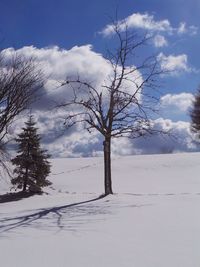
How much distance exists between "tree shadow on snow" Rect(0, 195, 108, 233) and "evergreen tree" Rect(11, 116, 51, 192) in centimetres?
1135

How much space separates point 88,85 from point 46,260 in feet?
41.0

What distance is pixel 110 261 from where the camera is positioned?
6934mm

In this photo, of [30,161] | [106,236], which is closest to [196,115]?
[30,161]

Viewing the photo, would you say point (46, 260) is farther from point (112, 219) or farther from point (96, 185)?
point (96, 185)

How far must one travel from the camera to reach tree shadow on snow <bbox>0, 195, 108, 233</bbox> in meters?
10.6

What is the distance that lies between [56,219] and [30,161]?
1391 cm

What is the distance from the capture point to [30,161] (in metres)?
25.5

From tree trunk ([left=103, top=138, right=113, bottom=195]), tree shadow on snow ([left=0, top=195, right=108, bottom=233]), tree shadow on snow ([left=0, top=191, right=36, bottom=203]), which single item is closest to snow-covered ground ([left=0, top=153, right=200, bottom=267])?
tree shadow on snow ([left=0, top=195, right=108, bottom=233])

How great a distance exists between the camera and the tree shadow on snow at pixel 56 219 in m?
10.6

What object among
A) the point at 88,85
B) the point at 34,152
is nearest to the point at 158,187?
the point at 34,152

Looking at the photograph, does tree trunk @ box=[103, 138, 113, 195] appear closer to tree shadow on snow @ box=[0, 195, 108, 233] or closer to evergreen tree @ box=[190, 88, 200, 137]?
tree shadow on snow @ box=[0, 195, 108, 233]

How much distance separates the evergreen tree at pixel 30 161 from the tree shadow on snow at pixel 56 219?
11351 millimetres

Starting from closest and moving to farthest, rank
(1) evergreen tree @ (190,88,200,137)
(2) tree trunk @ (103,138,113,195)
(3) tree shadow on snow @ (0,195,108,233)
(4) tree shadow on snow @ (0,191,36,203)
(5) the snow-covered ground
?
(5) the snow-covered ground < (3) tree shadow on snow @ (0,195,108,233) < (2) tree trunk @ (103,138,113,195) < (4) tree shadow on snow @ (0,191,36,203) < (1) evergreen tree @ (190,88,200,137)

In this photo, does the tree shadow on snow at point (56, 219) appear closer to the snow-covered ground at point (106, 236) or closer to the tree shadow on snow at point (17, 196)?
the snow-covered ground at point (106, 236)
